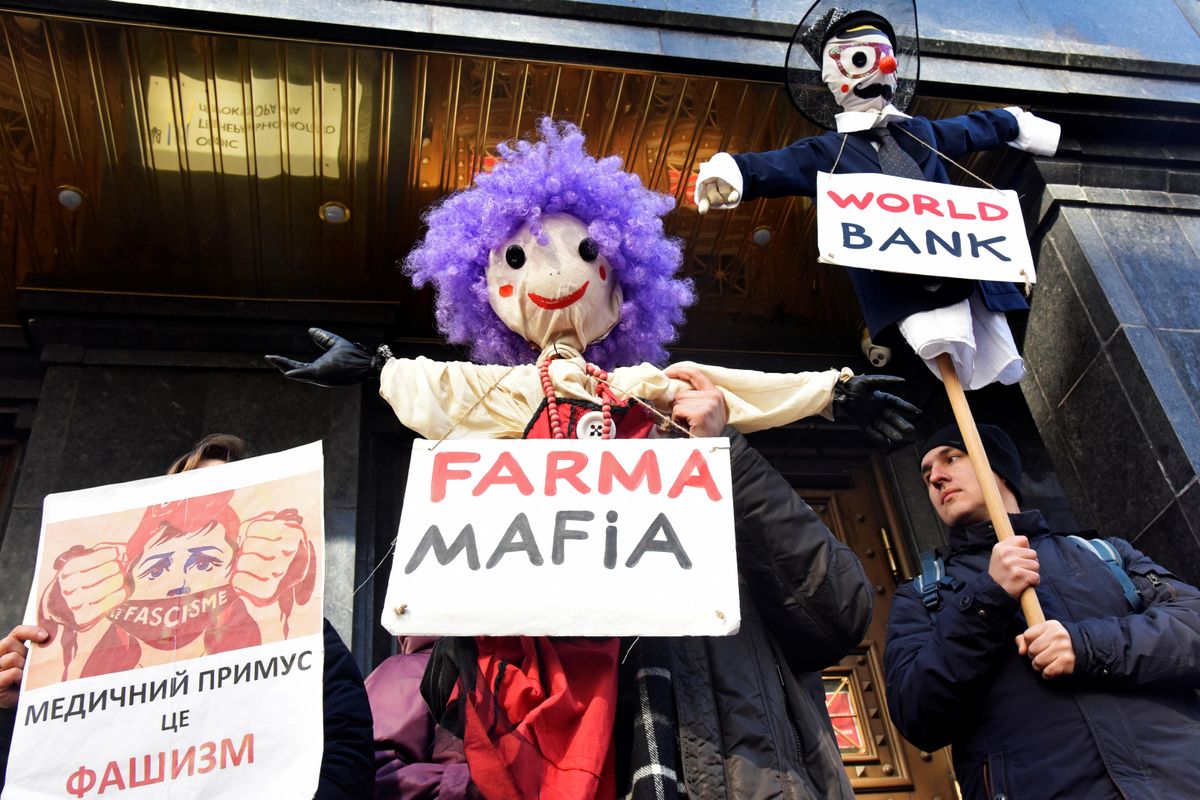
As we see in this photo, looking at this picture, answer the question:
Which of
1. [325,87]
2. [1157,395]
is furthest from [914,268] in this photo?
[325,87]

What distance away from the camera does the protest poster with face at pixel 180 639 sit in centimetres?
256

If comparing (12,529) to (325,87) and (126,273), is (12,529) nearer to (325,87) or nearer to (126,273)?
(126,273)

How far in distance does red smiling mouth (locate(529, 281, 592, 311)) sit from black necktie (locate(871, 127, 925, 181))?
1384 mm

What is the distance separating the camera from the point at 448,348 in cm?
578

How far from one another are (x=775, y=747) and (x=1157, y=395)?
8.63 feet

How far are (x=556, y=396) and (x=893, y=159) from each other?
188 cm

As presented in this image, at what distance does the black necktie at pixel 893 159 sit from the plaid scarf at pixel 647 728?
89.2 inches

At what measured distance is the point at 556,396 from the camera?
346 cm

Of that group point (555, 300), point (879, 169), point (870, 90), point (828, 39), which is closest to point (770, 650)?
point (555, 300)

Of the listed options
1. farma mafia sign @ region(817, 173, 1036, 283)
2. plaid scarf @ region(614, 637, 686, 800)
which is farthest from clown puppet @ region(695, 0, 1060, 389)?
plaid scarf @ region(614, 637, 686, 800)

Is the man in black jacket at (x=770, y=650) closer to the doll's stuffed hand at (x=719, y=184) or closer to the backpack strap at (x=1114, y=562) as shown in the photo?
the backpack strap at (x=1114, y=562)

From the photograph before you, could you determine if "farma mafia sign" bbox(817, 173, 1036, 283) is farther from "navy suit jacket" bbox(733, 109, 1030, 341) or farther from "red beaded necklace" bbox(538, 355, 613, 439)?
"red beaded necklace" bbox(538, 355, 613, 439)

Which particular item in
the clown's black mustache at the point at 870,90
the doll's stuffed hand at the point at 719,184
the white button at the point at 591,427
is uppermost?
the clown's black mustache at the point at 870,90

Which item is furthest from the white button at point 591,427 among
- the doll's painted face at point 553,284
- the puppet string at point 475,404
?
the doll's painted face at point 553,284
